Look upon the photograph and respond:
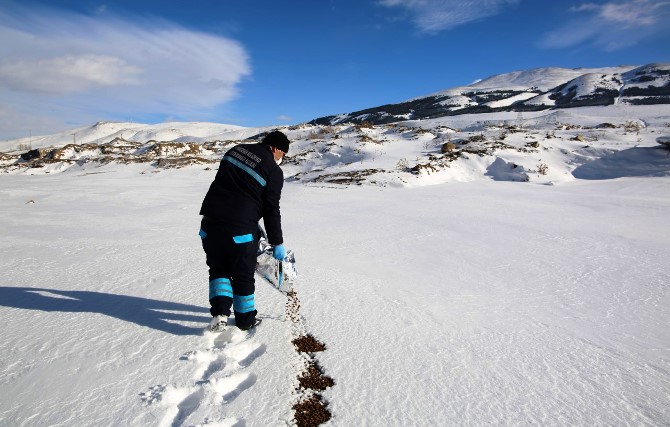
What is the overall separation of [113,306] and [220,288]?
104 centimetres

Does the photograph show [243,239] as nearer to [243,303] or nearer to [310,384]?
[243,303]

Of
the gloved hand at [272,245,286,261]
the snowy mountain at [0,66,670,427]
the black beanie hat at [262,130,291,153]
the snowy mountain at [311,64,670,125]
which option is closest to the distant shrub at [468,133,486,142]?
the snowy mountain at [0,66,670,427]

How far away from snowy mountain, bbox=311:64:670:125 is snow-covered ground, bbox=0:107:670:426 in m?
47.4

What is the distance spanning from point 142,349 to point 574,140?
16884mm

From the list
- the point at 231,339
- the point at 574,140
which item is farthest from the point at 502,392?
the point at 574,140

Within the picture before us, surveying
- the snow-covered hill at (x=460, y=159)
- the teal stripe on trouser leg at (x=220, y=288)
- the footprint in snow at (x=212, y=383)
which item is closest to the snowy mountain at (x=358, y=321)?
the footprint in snow at (x=212, y=383)

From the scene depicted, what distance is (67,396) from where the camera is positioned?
1841 mm

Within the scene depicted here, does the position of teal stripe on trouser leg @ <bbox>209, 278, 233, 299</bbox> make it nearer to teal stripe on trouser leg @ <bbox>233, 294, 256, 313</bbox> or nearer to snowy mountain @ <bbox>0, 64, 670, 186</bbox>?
teal stripe on trouser leg @ <bbox>233, 294, 256, 313</bbox>

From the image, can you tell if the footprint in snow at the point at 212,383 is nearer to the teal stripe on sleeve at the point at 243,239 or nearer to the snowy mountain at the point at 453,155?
the teal stripe on sleeve at the point at 243,239

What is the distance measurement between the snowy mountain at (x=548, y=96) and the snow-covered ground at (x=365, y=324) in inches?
1867

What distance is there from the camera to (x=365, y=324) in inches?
108

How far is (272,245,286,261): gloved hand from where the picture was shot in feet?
9.06

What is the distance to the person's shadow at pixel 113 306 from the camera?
268 centimetres

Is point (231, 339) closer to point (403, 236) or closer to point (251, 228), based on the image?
point (251, 228)
